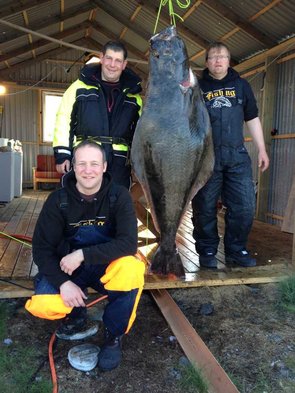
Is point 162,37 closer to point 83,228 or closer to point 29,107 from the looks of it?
point 83,228

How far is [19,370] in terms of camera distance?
2551 millimetres

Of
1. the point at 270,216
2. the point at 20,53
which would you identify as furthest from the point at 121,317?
the point at 20,53

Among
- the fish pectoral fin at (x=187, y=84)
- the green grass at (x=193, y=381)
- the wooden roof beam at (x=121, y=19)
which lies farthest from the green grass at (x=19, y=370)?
the wooden roof beam at (x=121, y=19)

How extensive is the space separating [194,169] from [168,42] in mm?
933

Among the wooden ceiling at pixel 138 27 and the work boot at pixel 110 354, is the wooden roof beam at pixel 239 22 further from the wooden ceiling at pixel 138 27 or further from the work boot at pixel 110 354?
Result: the work boot at pixel 110 354

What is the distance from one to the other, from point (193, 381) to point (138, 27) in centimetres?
1003

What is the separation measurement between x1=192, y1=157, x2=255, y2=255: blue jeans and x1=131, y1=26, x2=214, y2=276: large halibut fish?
2.12 feet

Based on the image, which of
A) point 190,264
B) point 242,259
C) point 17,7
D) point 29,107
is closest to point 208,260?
point 190,264

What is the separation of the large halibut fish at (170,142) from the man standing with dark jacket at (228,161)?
63cm

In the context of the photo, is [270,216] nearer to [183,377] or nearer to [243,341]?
[243,341]

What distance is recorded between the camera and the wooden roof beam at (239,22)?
24.6 ft

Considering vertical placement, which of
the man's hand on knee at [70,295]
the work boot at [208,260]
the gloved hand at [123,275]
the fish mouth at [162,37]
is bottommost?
the work boot at [208,260]

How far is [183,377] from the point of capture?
257 cm

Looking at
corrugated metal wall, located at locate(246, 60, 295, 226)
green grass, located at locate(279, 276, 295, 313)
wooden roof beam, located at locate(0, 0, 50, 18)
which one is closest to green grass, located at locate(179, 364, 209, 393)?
green grass, located at locate(279, 276, 295, 313)
